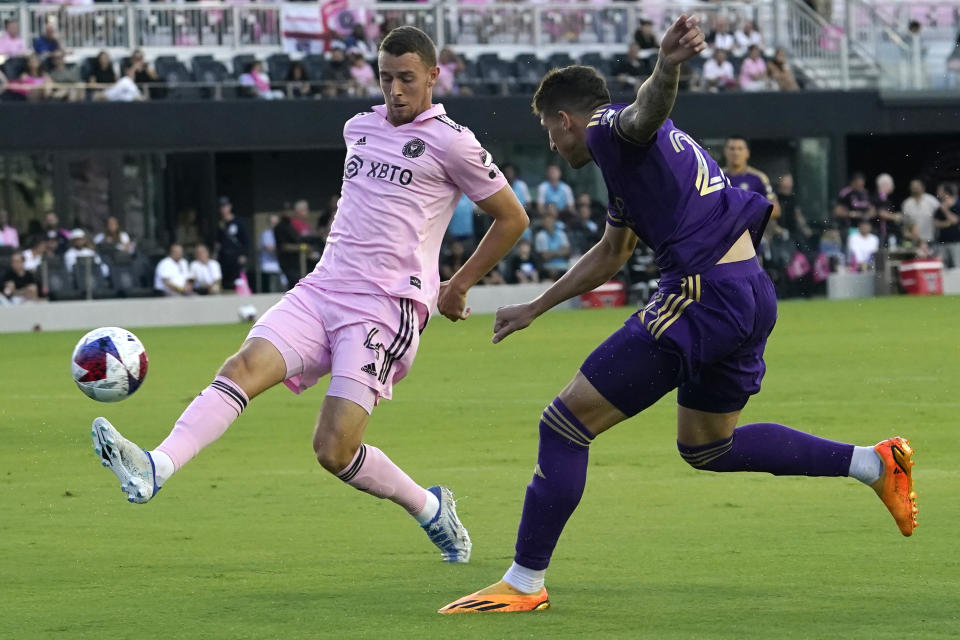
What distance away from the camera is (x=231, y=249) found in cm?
2856

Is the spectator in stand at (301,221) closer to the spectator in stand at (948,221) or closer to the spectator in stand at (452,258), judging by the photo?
the spectator in stand at (452,258)

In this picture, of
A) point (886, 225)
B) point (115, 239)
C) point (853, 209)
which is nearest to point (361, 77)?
point (115, 239)

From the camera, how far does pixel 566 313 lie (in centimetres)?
2720

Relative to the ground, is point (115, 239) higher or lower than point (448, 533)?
lower

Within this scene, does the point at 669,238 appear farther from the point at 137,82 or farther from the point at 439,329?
the point at 137,82

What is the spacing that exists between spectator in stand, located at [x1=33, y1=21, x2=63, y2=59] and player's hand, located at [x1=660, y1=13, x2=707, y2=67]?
24.7 m

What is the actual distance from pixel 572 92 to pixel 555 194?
81.5ft

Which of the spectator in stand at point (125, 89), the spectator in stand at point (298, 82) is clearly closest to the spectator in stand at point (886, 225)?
the spectator in stand at point (298, 82)

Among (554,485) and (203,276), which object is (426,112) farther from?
(203,276)

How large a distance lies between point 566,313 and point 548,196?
168 inches

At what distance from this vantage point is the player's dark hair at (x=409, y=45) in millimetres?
6957

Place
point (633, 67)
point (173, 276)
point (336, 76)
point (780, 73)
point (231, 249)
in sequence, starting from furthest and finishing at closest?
point (780, 73)
point (633, 67)
point (336, 76)
point (231, 249)
point (173, 276)

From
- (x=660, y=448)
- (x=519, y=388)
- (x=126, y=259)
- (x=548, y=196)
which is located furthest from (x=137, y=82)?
(x=660, y=448)

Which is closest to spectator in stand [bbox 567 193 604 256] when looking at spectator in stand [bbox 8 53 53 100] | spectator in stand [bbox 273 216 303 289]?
spectator in stand [bbox 273 216 303 289]
